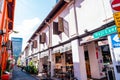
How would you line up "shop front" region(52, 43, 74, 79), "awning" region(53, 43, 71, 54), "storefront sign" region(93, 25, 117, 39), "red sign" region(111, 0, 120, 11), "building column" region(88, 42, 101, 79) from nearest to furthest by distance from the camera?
1. "red sign" region(111, 0, 120, 11)
2. "storefront sign" region(93, 25, 117, 39)
3. "awning" region(53, 43, 71, 54)
4. "building column" region(88, 42, 101, 79)
5. "shop front" region(52, 43, 74, 79)

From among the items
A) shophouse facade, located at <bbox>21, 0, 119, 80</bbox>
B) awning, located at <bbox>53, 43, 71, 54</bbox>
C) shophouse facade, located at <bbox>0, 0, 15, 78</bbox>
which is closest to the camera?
shophouse facade, located at <bbox>21, 0, 119, 80</bbox>

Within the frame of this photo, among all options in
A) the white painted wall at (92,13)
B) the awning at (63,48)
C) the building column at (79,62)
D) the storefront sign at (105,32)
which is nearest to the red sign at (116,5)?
the storefront sign at (105,32)

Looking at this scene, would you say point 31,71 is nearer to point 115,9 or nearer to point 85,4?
point 85,4

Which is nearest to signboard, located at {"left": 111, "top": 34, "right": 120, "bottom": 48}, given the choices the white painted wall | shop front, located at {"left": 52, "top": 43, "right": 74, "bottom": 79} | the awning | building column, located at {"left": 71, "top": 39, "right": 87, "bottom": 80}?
the white painted wall

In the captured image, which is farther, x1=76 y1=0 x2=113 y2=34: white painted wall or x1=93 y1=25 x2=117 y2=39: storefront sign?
x1=76 y1=0 x2=113 y2=34: white painted wall

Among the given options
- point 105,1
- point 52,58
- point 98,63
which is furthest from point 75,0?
point 52,58

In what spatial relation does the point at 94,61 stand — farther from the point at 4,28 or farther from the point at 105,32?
the point at 4,28

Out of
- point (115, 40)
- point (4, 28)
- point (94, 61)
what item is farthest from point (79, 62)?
point (4, 28)

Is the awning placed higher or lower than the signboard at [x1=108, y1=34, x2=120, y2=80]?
higher

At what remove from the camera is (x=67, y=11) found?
1020cm

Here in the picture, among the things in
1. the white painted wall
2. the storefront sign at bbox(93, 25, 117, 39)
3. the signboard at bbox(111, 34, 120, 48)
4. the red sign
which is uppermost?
the white painted wall

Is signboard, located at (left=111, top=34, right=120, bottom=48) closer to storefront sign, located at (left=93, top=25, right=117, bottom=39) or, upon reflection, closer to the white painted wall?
storefront sign, located at (left=93, top=25, right=117, bottom=39)

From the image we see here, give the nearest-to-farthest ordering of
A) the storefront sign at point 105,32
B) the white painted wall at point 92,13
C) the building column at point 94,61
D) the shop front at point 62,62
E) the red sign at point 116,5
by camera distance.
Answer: the red sign at point 116,5 → the storefront sign at point 105,32 → the white painted wall at point 92,13 → the building column at point 94,61 → the shop front at point 62,62

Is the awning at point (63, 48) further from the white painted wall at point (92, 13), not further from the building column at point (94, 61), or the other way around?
the building column at point (94, 61)
